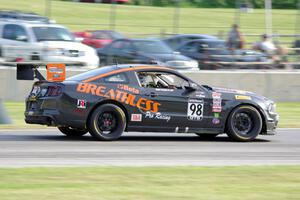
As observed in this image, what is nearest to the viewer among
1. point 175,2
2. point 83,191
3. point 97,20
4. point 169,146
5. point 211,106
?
point 83,191

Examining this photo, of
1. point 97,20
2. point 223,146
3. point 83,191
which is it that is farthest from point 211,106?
point 97,20

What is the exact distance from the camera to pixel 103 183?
912cm

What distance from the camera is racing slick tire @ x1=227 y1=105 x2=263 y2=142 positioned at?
14727 mm

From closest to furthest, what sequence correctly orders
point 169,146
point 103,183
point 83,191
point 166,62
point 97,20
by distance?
point 83,191 → point 103,183 → point 169,146 → point 166,62 → point 97,20

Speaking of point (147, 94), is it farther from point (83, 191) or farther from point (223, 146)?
point (83, 191)

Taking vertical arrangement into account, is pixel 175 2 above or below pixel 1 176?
above

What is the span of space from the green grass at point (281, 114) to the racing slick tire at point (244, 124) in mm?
3462

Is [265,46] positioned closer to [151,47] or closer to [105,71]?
[151,47]

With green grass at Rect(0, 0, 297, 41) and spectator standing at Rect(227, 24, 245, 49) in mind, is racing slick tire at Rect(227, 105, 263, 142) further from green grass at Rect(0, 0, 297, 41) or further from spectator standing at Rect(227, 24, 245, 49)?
green grass at Rect(0, 0, 297, 41)

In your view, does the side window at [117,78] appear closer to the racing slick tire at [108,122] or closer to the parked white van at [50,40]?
the racing slick tire at [108,122]

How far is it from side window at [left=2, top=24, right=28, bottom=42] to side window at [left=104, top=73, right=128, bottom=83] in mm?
11975

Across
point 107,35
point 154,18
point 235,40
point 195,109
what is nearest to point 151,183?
point 195,109

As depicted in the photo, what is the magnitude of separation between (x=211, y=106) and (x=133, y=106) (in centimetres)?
146

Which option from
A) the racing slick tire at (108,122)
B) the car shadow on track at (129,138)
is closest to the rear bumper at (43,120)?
the car shadow on track at (129,138)
